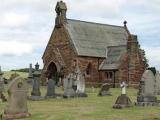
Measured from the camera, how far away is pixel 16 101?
22.4 metres

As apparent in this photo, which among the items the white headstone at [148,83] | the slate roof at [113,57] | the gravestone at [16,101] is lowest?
the gravestone at [16,101]

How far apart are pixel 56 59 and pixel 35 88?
101 ft

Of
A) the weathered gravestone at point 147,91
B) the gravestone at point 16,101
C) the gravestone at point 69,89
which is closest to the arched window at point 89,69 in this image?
the gravestone at point 69,89

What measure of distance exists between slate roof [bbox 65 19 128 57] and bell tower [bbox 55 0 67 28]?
970mm

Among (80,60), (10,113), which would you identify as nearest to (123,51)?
(80,60)

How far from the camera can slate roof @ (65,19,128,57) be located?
6481 centimetres

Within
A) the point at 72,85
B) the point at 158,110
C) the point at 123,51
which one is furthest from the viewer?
the point at 123,51

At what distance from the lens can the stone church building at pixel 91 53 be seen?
6244cm

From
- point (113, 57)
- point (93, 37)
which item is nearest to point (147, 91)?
point (113, 57)

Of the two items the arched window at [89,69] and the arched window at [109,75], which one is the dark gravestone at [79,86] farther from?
the arched window at [89,69]

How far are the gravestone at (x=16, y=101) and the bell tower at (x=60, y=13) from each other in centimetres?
4417

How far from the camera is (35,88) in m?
36.2

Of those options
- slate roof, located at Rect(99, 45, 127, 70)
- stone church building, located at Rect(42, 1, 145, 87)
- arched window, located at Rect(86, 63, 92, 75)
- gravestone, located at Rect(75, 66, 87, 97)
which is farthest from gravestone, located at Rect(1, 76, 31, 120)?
arched window, located at Rect(86, 63, 92, 75)

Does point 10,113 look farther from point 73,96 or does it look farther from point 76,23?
point 76,23
